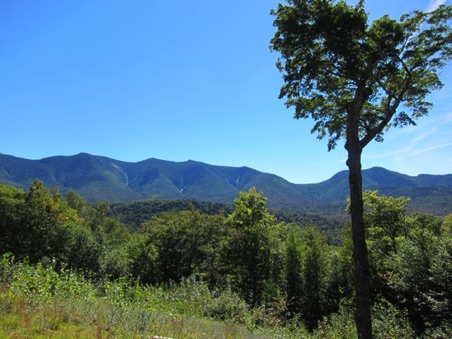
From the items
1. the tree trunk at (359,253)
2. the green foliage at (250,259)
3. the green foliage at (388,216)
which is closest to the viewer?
the tree trunk at (359,253)

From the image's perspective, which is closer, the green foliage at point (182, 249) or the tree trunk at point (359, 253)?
the tree trunk at point (359, 253)

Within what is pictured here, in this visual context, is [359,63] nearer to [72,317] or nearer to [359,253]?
[359,253]

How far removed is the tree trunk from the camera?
783cm

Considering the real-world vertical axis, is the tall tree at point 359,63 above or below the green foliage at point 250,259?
above

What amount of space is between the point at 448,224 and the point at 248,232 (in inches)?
1564

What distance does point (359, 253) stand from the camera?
8172 millimetres

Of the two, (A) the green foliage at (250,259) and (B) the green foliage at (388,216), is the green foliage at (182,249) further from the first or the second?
(B) the green foliage at (388,216)

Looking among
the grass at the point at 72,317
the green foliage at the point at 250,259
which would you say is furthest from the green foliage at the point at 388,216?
the grass at the point at 72,317

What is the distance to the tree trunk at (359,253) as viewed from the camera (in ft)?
25.7

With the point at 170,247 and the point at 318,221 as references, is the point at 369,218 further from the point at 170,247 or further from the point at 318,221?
the point at 318,221

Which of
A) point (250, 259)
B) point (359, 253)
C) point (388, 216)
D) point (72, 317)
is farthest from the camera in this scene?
point (388, 216)

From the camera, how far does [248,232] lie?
26969 millimetres

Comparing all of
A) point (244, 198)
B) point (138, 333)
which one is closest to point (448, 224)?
point (244, 198)

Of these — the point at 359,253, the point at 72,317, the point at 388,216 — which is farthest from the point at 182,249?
the point at 72,317
